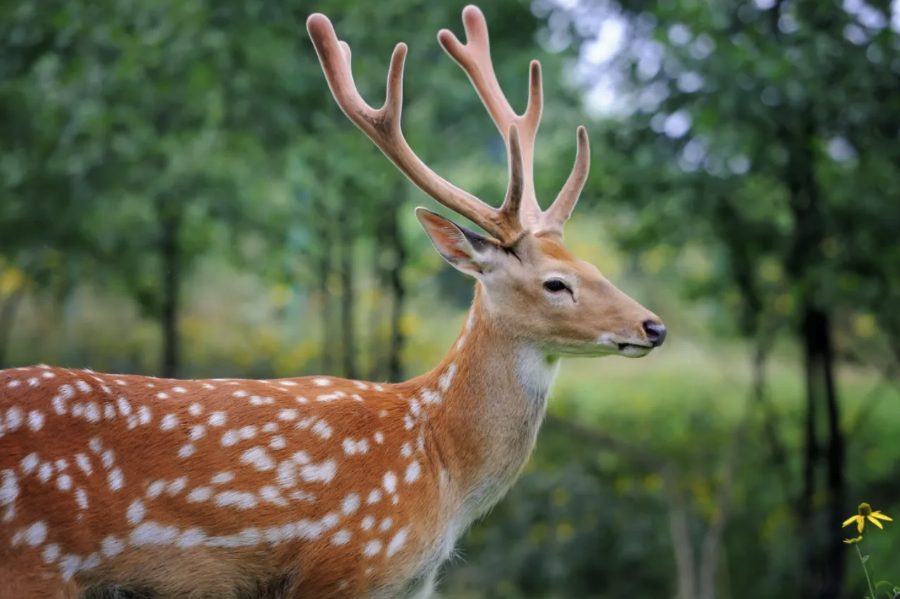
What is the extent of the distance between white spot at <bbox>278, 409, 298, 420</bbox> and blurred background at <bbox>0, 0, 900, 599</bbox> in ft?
16.7

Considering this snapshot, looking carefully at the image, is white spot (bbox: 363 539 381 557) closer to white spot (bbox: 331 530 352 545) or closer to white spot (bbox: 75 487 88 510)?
white spot (bbox: 331 530 352 545)

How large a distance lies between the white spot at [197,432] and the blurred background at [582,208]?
17.7 feet

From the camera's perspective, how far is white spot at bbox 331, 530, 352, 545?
127 inches

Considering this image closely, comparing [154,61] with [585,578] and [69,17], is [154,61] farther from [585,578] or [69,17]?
[585,578]

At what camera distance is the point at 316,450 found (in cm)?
333

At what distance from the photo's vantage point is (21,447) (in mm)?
2893

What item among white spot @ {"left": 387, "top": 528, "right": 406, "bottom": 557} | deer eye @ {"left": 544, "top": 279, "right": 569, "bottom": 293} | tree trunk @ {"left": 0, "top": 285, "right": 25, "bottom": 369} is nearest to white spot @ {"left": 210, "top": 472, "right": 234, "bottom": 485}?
white spot @ {"left": 387, "top": 528, "right": 406, "bottom": 557}

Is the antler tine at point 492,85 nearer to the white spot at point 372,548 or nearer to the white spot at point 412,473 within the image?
the white spot at point 412,473

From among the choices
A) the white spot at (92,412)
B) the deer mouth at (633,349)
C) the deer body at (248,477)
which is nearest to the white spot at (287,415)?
the deer body at (248,477)

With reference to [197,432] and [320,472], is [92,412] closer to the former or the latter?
[197,432]

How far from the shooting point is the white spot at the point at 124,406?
3.08 m

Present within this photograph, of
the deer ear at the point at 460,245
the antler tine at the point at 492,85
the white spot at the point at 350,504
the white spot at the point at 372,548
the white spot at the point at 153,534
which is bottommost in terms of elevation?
the white spot at the point at 372,548

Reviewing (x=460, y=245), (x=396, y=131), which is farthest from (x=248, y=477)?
(x=396, y=131)

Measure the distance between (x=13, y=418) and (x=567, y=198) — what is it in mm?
2418
